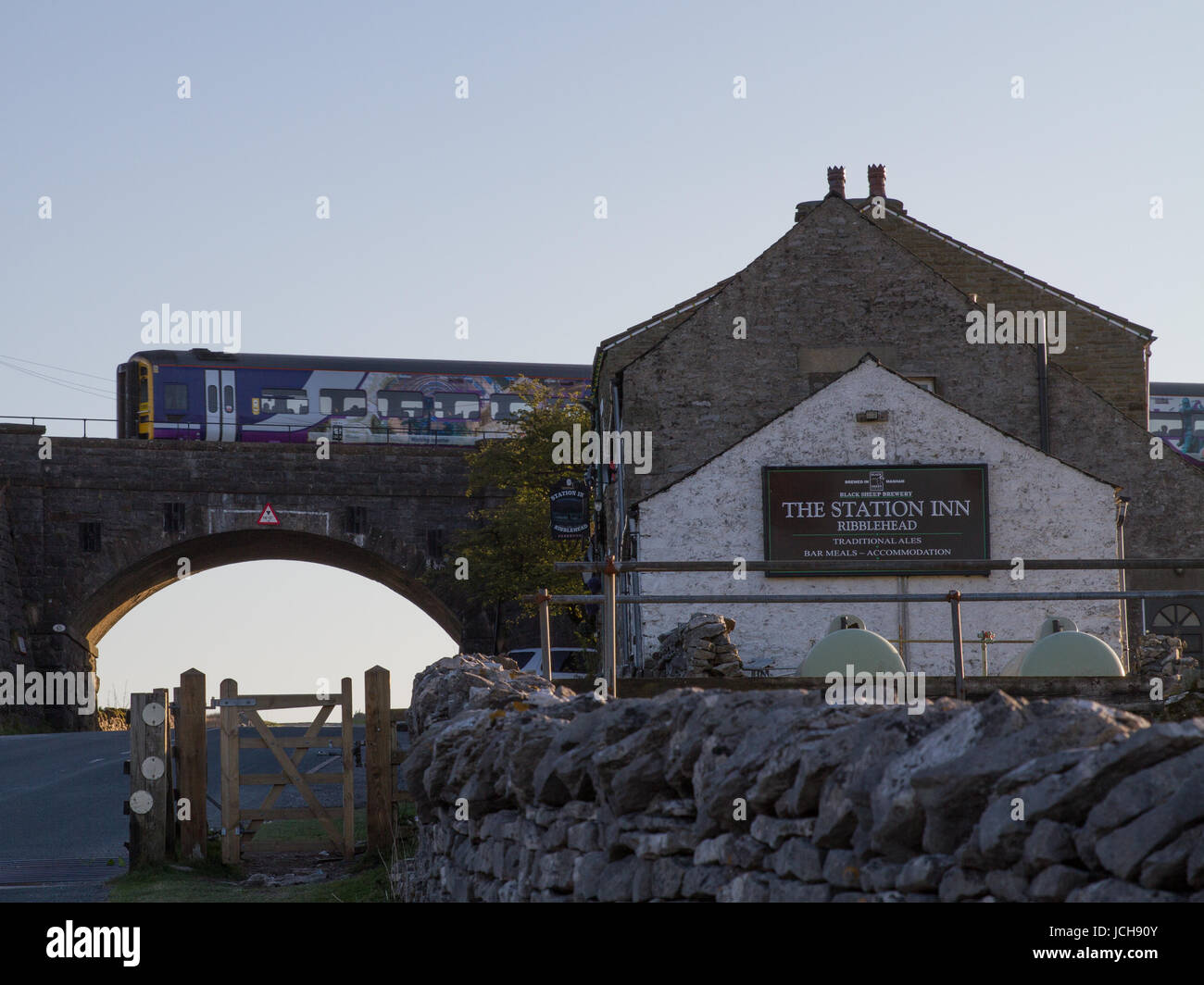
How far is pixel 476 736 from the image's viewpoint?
846 centimetres

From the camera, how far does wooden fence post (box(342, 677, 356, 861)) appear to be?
15070mm

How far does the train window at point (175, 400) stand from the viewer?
1848 inches

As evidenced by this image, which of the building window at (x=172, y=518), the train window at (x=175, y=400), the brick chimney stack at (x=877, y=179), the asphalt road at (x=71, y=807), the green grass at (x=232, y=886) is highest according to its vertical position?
the brick chimney stack at (x=877, y=179)

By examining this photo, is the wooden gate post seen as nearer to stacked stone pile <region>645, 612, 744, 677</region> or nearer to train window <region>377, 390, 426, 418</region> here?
stacked stone pile <region>645, 612, 744, 677</region>

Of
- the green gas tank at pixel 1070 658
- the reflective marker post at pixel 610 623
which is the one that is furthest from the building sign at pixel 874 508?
the reflective marker post at pixel 610 623

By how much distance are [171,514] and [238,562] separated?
6552 millimetres

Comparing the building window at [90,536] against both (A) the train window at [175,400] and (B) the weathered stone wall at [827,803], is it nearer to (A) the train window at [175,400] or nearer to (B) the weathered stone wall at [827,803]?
(A) the train window at [175,400]

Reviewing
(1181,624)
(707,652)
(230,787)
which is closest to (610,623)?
(230,787)

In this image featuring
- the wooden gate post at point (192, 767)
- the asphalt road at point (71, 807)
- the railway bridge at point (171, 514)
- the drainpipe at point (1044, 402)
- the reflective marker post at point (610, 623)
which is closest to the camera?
the reflective marker post at point (610, 623)

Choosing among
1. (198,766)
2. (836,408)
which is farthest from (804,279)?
(198,766)

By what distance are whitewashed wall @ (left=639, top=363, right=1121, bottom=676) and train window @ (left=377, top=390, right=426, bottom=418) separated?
85.3 ft

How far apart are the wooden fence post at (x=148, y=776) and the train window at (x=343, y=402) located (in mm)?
34295
